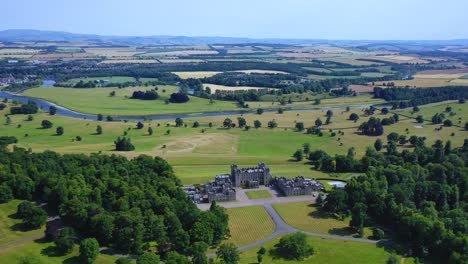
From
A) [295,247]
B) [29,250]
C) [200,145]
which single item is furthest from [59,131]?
[295,247]

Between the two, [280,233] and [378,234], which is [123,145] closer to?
[280,233]

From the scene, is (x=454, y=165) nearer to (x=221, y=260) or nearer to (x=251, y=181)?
(x=251, y=181)

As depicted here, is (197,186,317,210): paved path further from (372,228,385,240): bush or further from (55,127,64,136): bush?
(55,127,64,136): bush

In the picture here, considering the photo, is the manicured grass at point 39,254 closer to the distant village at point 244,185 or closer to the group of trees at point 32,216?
the group of trees at point 32,216

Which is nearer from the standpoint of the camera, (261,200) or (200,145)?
(261,200)

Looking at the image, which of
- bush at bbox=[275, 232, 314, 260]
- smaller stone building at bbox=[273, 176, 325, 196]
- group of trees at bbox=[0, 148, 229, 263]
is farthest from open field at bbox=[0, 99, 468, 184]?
bush at bbox=[275, 232, 314, 260]

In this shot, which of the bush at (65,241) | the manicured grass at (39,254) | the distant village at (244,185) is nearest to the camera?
the manicured grass at (39,254)

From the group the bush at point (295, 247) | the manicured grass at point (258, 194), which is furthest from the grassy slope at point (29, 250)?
the manicured grass at point (258, 194)

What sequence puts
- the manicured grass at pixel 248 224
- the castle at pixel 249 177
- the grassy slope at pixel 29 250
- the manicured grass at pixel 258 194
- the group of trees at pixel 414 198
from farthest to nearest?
the castle at pixel 249 177 → the manicured grass at pixel 258 194 → the manicured grass at pixel 248 224 → the group of trees at pixel 414 198 → the grassy slope at pixel 29 250
